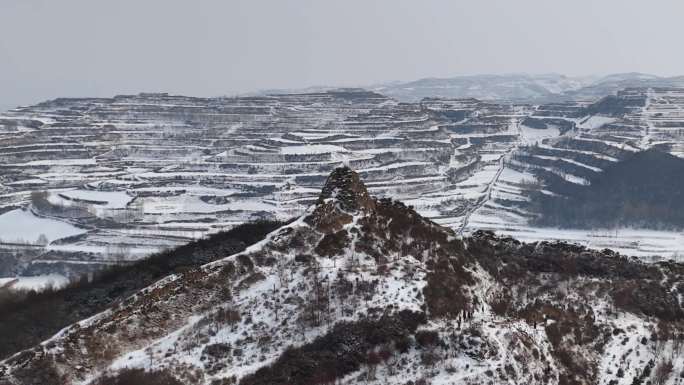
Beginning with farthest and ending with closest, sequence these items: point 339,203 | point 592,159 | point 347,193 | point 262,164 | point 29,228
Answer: point 592,159 < point 262,164 < point 29,228 < point 347,193 < point 339,203

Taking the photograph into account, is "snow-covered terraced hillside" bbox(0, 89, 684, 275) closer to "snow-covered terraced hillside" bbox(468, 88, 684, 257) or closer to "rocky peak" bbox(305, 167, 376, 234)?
"snow-covered terraced hillside" bbox(468, 88, 684, 257)

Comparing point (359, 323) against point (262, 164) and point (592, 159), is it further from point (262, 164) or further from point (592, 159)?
point (592, 159)

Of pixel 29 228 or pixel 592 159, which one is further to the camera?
pixel 592 159

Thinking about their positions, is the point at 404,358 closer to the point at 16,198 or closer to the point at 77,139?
the point at 16,198

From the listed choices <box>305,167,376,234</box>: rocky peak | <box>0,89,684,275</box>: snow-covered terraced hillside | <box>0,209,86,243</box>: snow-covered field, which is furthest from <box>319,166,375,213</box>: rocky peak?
<box>0,209,86,243</box>: snow-covered field


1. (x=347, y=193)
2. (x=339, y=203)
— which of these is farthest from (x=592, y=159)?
(x=339, y=203)

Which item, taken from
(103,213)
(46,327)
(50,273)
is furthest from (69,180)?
(46,327)
